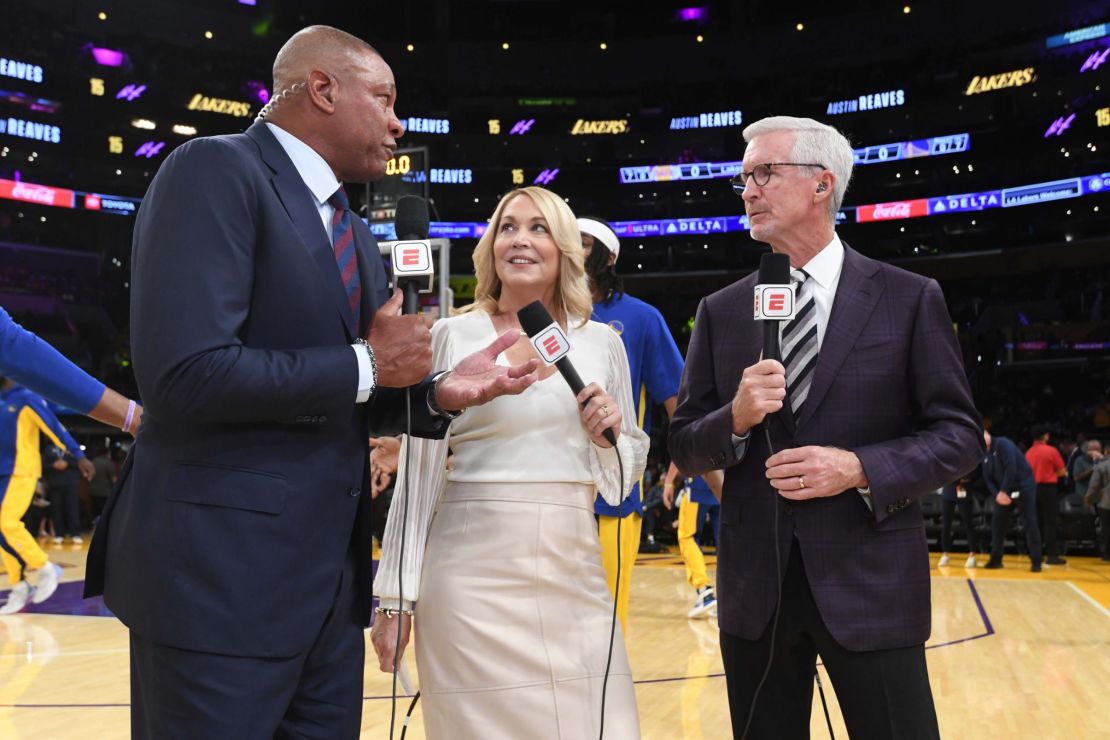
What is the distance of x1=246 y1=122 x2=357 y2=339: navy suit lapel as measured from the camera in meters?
1.77

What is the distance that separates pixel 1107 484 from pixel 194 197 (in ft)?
44.0

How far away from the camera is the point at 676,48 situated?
1276 inches

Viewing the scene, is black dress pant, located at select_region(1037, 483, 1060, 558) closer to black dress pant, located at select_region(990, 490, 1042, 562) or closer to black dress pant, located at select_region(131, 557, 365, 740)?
black dress pant, located at select_region(990, 490, 1042, 562)

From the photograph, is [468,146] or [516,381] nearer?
[516,381]

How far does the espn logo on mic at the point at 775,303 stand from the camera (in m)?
2.09

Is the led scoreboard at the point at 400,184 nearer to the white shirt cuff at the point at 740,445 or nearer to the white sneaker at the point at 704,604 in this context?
the white sneaker at the point at 704,604

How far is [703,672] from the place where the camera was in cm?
582

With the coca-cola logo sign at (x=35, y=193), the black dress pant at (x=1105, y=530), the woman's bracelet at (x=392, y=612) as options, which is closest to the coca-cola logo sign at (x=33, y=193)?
the coca-cola logo sign at (x=35, y=193)

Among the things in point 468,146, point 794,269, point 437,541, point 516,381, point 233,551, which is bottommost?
point 437,541

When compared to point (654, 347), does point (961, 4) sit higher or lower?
higher

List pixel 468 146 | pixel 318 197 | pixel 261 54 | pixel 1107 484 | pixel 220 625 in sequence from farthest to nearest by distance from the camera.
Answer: pixel 468 146 → pixel 261 54 → pixel 1107 484 → pixel 318 197 → pixel 220 625

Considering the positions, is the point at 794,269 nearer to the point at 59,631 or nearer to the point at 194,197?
the point at 194,197

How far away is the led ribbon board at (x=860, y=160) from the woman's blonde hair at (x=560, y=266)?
77.4 feet

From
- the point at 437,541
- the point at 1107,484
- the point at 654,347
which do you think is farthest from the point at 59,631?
the point at 1107,484
